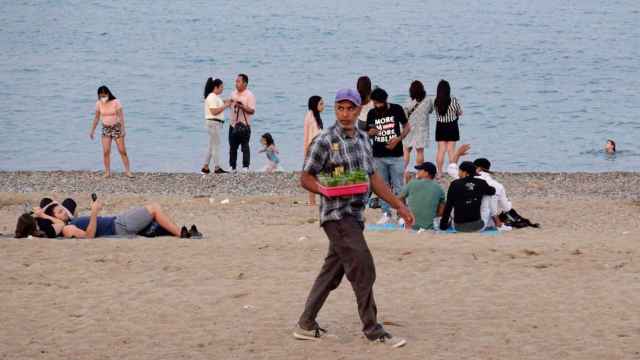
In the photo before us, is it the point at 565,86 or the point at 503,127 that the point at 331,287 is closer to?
the point at 503,127

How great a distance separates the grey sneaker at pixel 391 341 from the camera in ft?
28.6

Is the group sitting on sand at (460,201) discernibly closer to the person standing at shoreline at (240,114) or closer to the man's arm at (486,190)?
the man's arm at (486,190)

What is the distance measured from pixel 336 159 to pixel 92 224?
5077 millimetres

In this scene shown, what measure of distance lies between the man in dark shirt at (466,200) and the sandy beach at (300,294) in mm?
273

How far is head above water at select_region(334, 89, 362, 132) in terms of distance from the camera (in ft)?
27.4

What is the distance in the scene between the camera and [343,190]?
834cm

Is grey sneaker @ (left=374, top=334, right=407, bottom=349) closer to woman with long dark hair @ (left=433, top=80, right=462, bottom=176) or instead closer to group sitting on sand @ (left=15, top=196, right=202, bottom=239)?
group sitting on sand @ (left=15, top=196, right=202, bottom=239)

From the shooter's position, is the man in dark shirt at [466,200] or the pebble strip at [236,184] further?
the pebble strip at [236,184]

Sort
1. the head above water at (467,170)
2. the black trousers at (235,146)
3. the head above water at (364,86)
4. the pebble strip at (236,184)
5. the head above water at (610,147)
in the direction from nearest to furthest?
the head above water at (467,170), the head above water at (364,86), the pebble strip at (236,184), the black trousers at (235,146), the head above water at (610,147)

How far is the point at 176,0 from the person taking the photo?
A: 2992 inches

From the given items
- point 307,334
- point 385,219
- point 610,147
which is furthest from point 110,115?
point 610,147

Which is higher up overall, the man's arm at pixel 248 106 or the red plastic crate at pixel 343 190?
the man's arm at pixel 248 106

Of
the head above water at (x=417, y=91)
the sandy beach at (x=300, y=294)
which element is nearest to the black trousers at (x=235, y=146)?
the head above water at (x=417, y=91)

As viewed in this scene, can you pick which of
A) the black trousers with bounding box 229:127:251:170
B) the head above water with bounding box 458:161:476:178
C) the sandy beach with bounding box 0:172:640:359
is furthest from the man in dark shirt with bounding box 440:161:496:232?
the black trousers with bounding box 229:127:251:170
